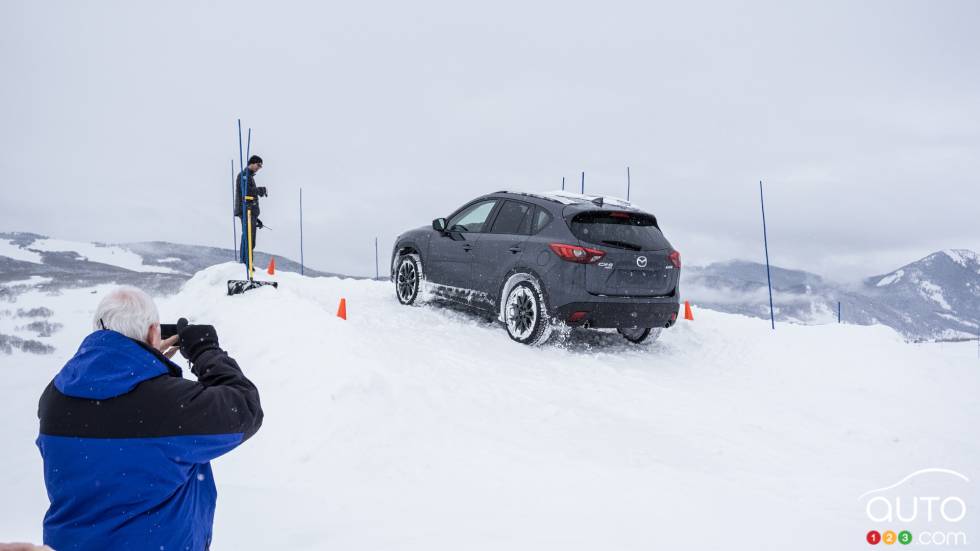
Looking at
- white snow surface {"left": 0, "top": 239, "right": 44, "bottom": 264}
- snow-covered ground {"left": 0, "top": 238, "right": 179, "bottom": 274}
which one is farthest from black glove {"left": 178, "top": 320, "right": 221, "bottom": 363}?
white snow surface {"left": 0, "top": 239, "right": 44, "bottom": 264}

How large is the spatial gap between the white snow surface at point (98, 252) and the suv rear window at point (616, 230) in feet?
312

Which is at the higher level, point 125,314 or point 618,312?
point 125,314

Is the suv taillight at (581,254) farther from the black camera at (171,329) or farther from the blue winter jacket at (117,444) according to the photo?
the blue winter jacket at (117,444)

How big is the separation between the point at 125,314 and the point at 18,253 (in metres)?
117

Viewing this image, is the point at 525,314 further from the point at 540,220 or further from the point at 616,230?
the point at 616,230

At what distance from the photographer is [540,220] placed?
7.27m

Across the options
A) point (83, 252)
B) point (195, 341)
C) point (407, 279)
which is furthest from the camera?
point (83, 252)

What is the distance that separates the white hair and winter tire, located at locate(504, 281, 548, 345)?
5.12 meters

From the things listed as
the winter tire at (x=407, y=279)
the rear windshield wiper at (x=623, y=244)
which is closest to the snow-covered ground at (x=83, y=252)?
the winter tire at (x=407, y=279)

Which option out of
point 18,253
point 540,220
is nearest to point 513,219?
point 540,220

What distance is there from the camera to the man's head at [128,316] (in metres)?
2.07

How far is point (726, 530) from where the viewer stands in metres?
3.26

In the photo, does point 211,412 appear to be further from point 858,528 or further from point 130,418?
point 858,528

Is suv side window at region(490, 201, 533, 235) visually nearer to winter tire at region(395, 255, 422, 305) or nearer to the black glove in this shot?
winter tire at region(395, 255, 422, 305)
